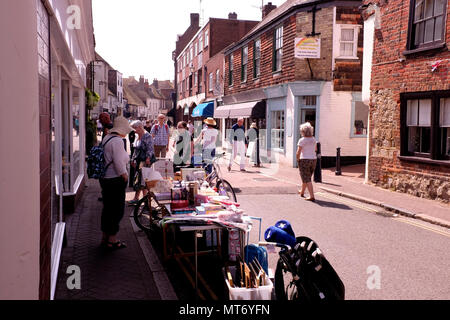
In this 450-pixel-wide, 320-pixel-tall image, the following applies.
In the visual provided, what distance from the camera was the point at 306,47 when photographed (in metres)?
17.1

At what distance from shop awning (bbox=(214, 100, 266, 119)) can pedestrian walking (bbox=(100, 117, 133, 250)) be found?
16512mm

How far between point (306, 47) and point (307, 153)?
27.0 feet

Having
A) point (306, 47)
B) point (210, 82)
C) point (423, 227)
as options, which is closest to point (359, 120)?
point (306, 47)

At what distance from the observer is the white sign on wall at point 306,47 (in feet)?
56.1

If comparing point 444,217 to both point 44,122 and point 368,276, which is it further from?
point 44,122

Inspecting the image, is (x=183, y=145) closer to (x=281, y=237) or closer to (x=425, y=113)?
(x=425, y=113)

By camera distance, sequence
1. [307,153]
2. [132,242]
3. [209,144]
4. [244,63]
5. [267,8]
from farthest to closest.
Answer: [267,8], [244,63], [209,144], [307,153], [132,242]

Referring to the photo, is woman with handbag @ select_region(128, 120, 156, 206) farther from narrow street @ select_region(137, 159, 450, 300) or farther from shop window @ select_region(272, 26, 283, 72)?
shop window @ select_region(272, 26, 283, 72)

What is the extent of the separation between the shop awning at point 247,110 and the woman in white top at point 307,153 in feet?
39.6

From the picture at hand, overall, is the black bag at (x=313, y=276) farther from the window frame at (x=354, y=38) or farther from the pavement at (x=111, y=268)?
the window frame at (x=354, y=38)

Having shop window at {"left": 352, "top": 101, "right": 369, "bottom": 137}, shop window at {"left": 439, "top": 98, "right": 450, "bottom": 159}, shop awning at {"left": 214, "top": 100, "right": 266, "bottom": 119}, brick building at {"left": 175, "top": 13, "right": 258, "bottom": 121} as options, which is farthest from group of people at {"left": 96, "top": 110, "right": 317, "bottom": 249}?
brick building at {"left": 175, "top": 13, "right": 258, "bottom": 121}

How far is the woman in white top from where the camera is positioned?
33.2ft

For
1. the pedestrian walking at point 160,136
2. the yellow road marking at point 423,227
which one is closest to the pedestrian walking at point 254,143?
the pedestrian walking at point 160,136

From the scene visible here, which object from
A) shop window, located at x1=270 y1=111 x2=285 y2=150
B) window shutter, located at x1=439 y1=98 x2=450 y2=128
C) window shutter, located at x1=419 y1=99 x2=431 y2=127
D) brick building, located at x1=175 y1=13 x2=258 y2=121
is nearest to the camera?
window shutter, located at x1=439 y1=98 x2=450 y2=128
